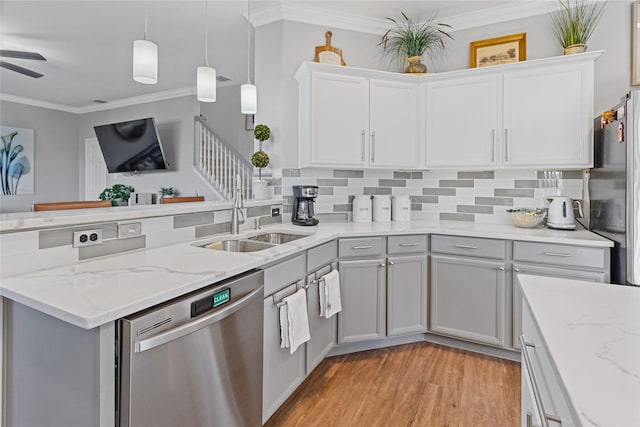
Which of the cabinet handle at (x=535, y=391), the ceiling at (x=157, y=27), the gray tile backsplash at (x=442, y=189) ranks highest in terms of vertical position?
the ceiling at (x=157, y=27)

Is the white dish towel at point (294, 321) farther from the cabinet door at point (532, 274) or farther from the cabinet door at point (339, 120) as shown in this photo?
the cabinet door at point (532, 274)

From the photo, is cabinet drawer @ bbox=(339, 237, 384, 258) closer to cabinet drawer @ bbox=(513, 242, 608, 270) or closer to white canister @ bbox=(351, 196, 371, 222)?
white canister @ bbox=(351, 196, 371, 222)

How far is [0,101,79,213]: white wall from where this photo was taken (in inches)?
217

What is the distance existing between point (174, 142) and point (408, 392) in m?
4.86

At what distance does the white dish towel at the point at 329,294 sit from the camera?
7.34ft

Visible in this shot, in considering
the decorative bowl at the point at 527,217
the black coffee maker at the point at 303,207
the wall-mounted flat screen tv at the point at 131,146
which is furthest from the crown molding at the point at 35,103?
the decorative bowl at the point at 527,217

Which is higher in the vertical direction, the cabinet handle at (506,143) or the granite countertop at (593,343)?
the cabinet handle at (506,143)

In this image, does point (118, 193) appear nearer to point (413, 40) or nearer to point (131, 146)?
point (131, 146)

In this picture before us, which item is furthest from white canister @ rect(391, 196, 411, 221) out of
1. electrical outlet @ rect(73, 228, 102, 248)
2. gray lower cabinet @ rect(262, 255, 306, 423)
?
electrical outlet @ rect(73, 228, 102, 248)

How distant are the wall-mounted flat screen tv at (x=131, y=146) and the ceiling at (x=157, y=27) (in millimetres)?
715

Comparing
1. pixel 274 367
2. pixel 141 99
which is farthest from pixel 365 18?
pixel 141 99

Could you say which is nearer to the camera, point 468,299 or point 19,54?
point 468,299

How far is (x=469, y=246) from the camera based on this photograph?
102 inches

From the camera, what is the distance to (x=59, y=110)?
5844 millimetres
